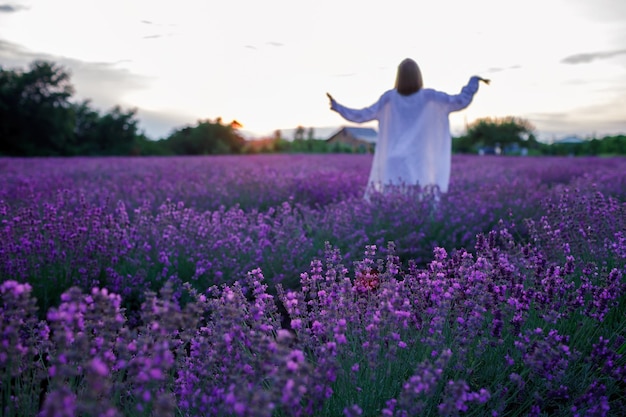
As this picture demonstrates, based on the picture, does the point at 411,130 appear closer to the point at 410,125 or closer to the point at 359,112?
the point at 410,125

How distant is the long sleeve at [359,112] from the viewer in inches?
208

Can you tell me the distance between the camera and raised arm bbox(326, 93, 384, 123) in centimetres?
528

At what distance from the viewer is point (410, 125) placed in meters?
5.53

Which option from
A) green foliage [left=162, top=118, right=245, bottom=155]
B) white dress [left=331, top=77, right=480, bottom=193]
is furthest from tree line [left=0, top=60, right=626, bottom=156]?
white dress [left=331, top=77, right=480, bottom=193]

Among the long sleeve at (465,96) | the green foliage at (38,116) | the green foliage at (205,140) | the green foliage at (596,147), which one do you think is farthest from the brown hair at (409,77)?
the green foliage at (205,140)

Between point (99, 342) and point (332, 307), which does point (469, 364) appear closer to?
point (332, 307)

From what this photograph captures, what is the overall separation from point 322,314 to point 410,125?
4.20m

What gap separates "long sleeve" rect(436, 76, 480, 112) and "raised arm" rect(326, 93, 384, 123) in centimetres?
67

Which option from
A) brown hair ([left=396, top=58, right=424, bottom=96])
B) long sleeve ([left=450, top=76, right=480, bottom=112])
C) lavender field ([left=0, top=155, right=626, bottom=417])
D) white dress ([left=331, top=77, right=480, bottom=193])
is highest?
brown hair ([left=396, top=58, right=424, bottom=96])

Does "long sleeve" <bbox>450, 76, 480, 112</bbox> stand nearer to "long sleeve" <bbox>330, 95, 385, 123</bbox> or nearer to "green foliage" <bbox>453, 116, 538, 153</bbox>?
"long sleeve" <bbox>330, 95, 385, 123</bbox>

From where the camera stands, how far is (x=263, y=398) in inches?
36.0

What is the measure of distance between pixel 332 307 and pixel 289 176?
5.95m

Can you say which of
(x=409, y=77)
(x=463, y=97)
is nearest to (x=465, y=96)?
(x=463, y=97)

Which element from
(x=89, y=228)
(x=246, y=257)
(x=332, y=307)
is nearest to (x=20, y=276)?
(x=89, y=228)
